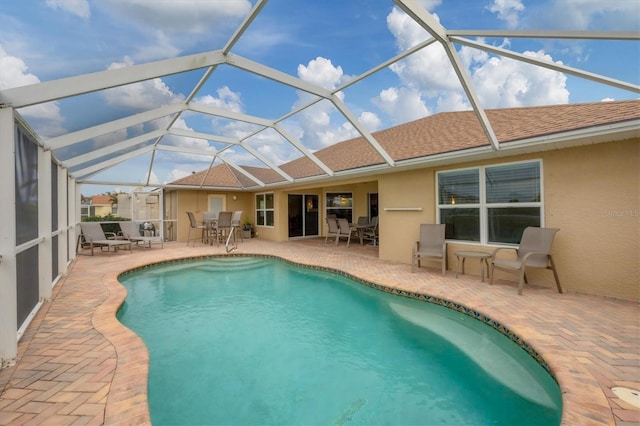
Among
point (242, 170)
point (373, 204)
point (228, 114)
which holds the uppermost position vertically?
point (228, 114)

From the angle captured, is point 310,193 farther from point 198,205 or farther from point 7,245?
point 7,245

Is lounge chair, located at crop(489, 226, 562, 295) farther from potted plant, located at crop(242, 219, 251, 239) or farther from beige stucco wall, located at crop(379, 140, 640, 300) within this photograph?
potted plant, located at crop(242, 219, 251, 239)

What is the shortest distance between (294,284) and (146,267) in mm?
4658

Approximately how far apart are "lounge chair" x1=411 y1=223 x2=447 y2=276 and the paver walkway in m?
0.87

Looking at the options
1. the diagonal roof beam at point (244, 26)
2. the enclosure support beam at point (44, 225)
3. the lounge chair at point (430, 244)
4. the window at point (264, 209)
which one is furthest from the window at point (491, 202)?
the window at point (264, 209)

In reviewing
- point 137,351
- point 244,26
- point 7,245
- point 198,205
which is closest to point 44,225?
point 7,245

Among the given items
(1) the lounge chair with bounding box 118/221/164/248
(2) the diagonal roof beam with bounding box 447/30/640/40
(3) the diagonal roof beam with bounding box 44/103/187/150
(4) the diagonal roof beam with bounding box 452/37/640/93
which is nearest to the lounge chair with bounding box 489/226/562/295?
(4) the diagonal roof beam with bounding box 452/37/640/93

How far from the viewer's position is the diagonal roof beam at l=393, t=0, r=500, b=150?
11.9ft

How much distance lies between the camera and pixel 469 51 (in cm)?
461

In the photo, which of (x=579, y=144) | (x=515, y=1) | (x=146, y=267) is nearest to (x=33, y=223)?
(x=146, y=267)

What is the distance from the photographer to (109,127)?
5.68 metres

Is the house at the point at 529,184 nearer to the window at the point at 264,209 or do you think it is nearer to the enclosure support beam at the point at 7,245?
the window at the point at 264,209

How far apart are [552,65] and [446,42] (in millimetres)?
1446

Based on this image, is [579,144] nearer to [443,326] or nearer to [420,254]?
[420,254]
